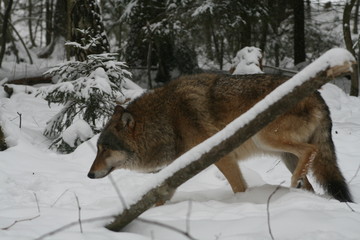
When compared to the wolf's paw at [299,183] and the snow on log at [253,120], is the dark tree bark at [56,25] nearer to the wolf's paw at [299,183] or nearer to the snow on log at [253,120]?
the wolf's paw at [299,183]

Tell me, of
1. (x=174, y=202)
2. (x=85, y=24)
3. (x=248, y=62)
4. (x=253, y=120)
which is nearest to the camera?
(x=253, y=120)

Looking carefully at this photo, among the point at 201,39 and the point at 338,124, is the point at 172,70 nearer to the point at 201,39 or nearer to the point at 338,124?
the point at 201,39

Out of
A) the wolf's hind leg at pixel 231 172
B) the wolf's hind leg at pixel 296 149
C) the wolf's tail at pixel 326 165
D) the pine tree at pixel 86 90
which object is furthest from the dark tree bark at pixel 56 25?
the wolf's tail at pixel 326 165

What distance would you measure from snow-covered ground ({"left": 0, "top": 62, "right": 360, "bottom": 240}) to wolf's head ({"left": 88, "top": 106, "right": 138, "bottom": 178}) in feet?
1.31

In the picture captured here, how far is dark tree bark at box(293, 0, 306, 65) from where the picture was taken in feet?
55.8

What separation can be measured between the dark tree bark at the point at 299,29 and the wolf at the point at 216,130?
45.3 ft

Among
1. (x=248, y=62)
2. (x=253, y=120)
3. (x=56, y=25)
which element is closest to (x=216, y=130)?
(x=253, y=120)

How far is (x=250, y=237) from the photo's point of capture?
8.27 feet

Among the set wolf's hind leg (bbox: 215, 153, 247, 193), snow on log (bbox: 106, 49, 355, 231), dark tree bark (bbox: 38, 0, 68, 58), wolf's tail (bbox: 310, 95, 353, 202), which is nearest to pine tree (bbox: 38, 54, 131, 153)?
wolf's hind leg (bbox: 215, 153, 247, 193)

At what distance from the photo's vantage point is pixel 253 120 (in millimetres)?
2492

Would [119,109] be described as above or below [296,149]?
above

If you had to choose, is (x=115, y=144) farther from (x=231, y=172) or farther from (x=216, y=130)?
(x=231, y=172)

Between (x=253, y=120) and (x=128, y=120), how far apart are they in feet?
8.24

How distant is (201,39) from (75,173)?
10373mm
